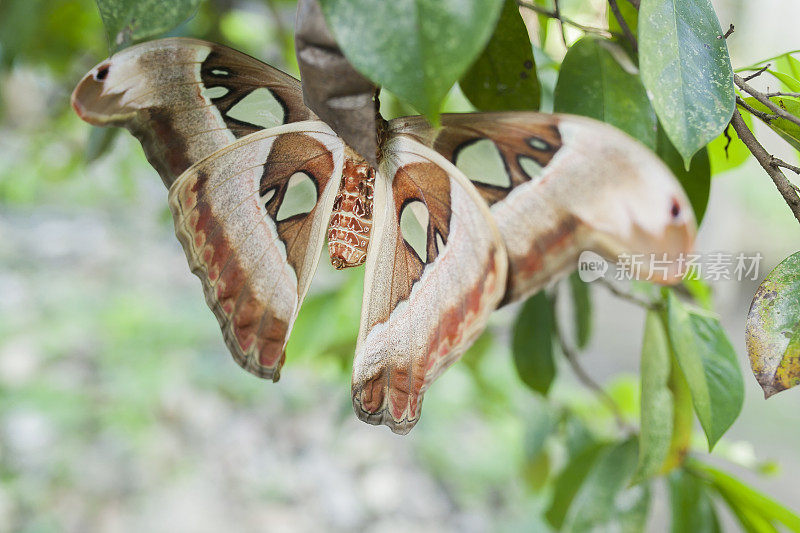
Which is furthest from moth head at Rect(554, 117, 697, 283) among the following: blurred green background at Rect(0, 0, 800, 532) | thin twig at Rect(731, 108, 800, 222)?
blurred green background at Rect(0, 0, 800, 532)

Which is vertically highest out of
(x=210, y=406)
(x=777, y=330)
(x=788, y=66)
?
(x=788, y=66)

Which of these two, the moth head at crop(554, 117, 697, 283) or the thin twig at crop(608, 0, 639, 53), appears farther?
the thin twig at crop(608, 0, 639, 53)

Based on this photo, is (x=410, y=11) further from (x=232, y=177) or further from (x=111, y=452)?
(x=111, y=452)

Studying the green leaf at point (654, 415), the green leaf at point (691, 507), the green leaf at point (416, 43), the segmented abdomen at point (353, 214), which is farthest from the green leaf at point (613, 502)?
the green leaf at point (416, 43)

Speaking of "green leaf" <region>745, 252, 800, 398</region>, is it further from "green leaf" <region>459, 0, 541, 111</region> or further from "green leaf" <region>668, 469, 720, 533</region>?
"green leaf" <region>668, 469, 720, 533</region>

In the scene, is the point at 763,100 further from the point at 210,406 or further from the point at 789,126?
the point at 210,406

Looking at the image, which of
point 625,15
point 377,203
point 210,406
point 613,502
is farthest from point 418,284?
point 210,406

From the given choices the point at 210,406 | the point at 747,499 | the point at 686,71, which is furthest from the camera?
the point at 210,406
